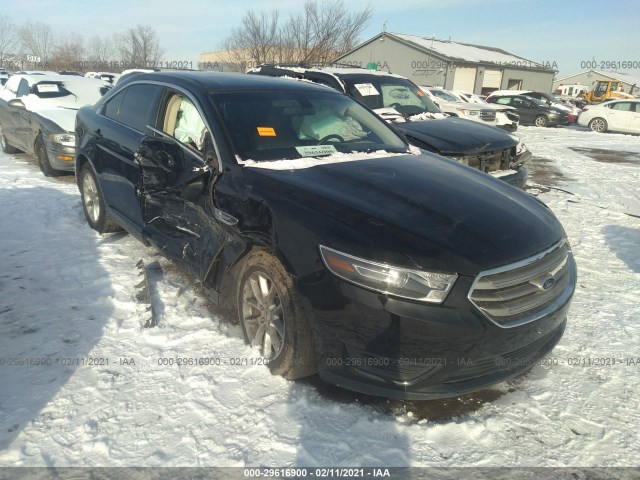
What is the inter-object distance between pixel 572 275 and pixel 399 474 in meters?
1.60

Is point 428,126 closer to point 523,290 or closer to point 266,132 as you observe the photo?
point 266,132

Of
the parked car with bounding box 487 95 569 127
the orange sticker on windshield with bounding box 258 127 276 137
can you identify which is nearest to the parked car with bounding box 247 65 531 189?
the orange sticker on windshield with bounding box 258 127 276 137

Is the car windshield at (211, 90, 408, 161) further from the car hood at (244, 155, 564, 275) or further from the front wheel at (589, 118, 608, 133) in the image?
the front wheel at (589, 118, 608, 133)

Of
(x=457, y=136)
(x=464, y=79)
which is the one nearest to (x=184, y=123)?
(x=457, y=136)

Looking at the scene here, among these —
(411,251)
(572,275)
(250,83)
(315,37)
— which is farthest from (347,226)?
(315,37)

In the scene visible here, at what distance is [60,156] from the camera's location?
7023mm

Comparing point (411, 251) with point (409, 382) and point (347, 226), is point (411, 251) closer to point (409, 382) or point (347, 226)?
point (347, 226)

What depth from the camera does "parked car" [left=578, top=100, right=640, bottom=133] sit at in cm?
1933

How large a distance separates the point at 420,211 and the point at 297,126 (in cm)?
134

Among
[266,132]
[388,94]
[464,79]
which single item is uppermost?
[464,79]

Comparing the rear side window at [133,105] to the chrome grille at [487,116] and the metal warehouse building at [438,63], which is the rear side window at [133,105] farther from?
the metal warehouse building at [438,63]

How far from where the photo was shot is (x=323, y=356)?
2.50 meters

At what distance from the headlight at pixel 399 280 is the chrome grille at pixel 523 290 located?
155mm

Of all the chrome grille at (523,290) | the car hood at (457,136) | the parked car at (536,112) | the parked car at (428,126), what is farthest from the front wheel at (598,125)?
the chrome grille at (523,290)
